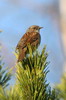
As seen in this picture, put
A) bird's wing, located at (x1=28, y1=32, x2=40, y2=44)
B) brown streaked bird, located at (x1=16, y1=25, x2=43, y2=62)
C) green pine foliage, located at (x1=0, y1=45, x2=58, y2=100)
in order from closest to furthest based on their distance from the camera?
A: 1. green pine foliage, located at (x1=0, y1=45, x2=58, y2=100)
2. brown streaked bird, located at (x1=16, y1=25, x2=43, y2=62)
3. bird's wing, located at (x1=28, y1=32, x2=40, y2=44)

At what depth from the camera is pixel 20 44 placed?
140 cm

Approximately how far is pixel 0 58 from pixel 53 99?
25cm

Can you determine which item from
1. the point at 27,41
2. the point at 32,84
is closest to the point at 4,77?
the point at 32,84

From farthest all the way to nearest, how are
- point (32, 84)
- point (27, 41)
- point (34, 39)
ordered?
point (34, 39) → point (27, 41) → point (32, 84)

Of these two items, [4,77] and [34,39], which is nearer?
[4,77]

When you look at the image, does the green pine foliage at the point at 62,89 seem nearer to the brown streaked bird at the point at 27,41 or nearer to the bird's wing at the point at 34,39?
the brown streaked bird at the point at 27,41

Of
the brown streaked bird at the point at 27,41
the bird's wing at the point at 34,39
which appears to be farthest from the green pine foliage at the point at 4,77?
the bird's wing at the point at 34,39

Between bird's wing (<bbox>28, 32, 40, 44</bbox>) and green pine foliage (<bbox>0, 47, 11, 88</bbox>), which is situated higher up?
bird's wing (<bbox>28, 32, 40, 44</bbox>)

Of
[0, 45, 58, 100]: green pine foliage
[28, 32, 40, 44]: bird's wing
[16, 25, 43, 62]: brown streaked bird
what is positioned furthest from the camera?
[28, 32, 40, 44]: bird's wing

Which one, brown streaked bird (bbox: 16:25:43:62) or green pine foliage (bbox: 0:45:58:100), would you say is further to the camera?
brown streaked bird (bbox: 16:25:43:62)

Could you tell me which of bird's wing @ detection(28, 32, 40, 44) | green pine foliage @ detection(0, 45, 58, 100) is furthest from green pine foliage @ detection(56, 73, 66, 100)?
bird's wing @ detection(28, 32, 40, 44)

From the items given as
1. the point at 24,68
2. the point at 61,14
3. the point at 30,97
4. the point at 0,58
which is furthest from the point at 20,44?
the point at 61,14

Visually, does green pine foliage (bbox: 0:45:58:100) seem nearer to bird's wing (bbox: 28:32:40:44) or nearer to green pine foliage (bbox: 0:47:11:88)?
green pine foliage (bbox: 0:47:11:88)

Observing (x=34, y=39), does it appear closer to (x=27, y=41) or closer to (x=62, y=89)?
(x=27, y=41)
